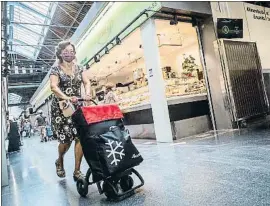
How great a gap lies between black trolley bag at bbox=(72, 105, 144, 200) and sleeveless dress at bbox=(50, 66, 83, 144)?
25.2 inches

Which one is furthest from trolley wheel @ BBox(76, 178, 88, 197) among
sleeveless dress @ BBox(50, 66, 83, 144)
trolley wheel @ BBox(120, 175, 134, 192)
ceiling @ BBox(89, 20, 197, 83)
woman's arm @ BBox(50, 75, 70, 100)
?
ceiling @ BBox(89, 20, 197, 83)

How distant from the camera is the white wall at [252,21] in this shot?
5.47 m

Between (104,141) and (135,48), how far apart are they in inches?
229

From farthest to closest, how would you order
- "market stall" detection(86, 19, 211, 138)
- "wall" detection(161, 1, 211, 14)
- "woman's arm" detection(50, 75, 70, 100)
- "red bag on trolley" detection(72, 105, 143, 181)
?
"market stall" detection(86, 19, 211, 138)
"wall" detection(161, 1, 211, 14)
"woman's arm" detection(50, 75, 70, 100)
"red bag on trolley" detection(72, 105, 143, 181)

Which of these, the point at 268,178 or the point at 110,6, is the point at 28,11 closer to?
the point at 110,6

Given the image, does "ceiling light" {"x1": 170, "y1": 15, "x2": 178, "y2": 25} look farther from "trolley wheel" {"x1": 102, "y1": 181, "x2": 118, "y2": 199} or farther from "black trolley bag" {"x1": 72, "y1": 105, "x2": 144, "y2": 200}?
"trolley wheel" {"x1": 102, "y1": 181, "x2": 118, "y2": 199}

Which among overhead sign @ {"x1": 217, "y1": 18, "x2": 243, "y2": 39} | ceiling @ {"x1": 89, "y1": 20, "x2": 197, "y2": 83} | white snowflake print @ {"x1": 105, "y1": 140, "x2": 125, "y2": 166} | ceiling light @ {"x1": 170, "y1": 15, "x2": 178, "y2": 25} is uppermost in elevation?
ceiling @ {"x1": 89, "y1": 20, "x2": 197, "y2": 83}

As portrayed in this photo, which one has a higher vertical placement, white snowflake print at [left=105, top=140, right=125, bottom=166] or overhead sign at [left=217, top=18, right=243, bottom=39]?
overhead sign at [left=217, top=18, right=243, bottom=39]

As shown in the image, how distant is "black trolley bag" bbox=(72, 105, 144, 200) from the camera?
188cm

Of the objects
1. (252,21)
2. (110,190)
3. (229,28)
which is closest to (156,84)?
(229,28)

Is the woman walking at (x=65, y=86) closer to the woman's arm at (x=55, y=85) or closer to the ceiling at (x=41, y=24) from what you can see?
the woman's arm at (x=55, y=85)

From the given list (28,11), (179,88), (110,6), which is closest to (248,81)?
(179,88)

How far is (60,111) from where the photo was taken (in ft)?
8.85

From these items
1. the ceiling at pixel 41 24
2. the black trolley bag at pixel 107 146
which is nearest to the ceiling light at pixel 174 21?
the black trolley bag at pixel 107 146
